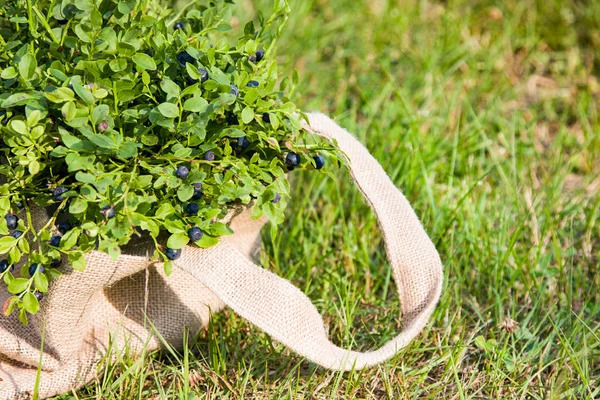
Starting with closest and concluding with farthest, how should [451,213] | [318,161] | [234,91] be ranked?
[234,91]
[318,161]
[451,213]

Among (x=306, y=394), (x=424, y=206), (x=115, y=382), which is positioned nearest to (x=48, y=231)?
(x=115, y=382)

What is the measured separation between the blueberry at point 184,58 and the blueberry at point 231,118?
125 millimetres

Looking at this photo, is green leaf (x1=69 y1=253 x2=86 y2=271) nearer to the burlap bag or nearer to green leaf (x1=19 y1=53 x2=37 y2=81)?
the burlap bag

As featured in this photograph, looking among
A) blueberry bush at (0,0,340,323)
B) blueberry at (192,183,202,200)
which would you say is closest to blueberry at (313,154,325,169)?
blueberry bush at (0,0,340,323)

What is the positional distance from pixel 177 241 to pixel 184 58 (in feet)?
1.17

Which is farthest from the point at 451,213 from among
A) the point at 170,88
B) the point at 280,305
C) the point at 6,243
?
the point at 6,243

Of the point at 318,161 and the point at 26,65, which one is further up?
the point at 26,65

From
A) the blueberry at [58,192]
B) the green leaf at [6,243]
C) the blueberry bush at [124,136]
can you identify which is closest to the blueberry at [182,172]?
the blueberry bush at [124,136]

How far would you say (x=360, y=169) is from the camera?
1.75 metres

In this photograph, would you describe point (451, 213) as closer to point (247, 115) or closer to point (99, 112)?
point (247, 115)

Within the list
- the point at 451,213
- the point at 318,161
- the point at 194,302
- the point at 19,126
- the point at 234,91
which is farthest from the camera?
the point at 451,213

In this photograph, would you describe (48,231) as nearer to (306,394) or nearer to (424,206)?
(306,394)

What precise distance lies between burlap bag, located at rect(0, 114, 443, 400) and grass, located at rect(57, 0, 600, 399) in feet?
0.28

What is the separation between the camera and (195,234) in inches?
57.9
